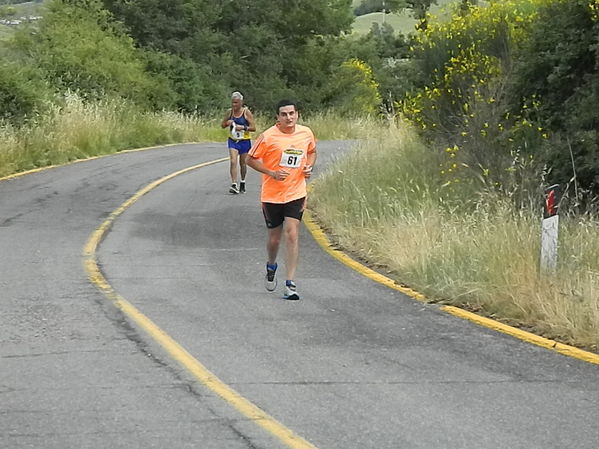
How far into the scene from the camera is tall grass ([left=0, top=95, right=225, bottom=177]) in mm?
22500

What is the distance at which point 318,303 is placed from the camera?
9906mm

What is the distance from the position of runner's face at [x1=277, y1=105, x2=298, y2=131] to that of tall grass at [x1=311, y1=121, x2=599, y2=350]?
1.94 meters

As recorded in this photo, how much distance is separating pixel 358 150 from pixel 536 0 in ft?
16.7

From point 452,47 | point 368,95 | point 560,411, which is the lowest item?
point 368,95

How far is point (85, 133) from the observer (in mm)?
26391

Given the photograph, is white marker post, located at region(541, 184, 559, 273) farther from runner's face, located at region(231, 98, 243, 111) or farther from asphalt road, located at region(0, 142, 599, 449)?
runner's face, located at region(231, 98, 243, 111)

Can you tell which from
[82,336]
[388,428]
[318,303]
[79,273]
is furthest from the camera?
[79,273]

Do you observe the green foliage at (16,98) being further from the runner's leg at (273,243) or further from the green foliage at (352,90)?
the green foliage at (352,90)

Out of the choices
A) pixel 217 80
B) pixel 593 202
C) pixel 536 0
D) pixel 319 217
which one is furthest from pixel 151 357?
pixel 217 80

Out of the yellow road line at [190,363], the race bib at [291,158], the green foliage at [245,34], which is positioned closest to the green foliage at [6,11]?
the green foliage at [245,34]

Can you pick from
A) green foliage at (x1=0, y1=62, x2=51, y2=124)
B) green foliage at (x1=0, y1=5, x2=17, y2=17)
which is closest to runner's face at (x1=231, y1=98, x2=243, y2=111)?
green foliage at (x1=0, y1=62, x2=51, y2=124)

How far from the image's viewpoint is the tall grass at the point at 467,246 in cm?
896

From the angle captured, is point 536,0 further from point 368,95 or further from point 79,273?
point 368,95

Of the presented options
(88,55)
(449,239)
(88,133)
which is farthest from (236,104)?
(88,55)
